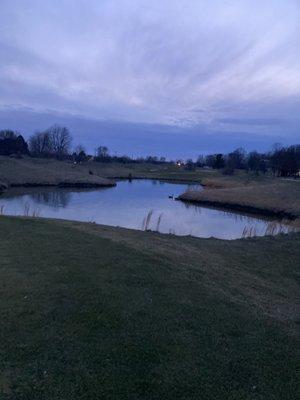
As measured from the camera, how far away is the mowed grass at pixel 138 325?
230 inches

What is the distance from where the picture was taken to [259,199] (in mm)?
46312

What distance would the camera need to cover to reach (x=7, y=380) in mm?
5605

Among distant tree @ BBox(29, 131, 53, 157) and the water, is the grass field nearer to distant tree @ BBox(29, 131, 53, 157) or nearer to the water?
the water

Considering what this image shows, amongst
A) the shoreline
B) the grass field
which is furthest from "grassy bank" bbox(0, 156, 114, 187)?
the shoreline

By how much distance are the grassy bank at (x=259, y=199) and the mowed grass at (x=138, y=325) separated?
30581 millimetres

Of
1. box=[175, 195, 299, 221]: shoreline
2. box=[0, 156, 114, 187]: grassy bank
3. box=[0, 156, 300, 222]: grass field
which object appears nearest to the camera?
box=[175, 195, 299, 221]: shoreline

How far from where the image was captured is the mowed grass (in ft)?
19.2

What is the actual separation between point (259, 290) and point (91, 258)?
12.5ft

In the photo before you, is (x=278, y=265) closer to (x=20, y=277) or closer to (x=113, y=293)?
(x=113, y=293)

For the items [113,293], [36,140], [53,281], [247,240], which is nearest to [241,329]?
[113,293]

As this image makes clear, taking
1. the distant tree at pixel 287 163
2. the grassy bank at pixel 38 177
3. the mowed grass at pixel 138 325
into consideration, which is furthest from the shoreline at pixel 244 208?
the distant tree at pixel 287 163

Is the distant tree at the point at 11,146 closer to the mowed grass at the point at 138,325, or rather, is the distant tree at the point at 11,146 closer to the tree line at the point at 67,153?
the tree line at the point at 67,153

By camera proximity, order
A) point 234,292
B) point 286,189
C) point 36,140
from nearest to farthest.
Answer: point 234,292
point 286,189
point 36,140

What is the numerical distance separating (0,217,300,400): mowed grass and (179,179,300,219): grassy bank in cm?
3058
